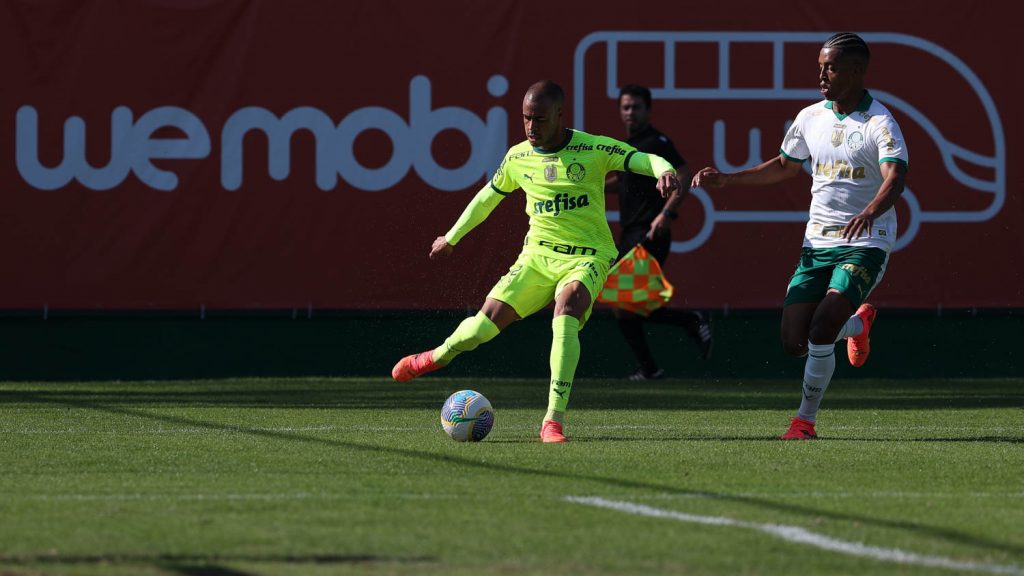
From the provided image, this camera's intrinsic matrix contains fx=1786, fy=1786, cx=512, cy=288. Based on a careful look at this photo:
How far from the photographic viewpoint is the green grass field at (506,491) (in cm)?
522

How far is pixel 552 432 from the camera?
30.2 feet

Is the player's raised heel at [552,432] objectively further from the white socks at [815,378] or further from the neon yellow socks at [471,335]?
the white socks at [815,378]

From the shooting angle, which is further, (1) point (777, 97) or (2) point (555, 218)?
(1) point (777, 97)

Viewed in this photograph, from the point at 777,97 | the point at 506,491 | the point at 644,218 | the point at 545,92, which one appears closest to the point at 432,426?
the point at 545,92

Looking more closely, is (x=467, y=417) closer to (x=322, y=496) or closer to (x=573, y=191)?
(x=573, y=191)

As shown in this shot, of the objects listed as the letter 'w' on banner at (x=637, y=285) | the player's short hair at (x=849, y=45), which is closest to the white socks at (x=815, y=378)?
the player's short hair at (x=849, y=45)

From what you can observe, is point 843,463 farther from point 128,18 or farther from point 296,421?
point 128,18

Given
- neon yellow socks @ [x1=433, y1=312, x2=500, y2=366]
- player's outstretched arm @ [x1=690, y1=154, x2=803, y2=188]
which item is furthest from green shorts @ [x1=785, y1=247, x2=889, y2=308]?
neon yellow socks @ [x1=433, y1=312, x2=500, y2=366]

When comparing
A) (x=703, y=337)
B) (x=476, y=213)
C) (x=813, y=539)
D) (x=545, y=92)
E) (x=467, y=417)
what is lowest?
(x=703, y=337)

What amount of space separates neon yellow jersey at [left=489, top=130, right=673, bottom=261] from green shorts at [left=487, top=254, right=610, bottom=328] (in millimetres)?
51

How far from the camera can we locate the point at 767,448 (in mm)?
8797

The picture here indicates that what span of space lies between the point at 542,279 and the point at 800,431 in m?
1.62

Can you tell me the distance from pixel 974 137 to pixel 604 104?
321 centimetres

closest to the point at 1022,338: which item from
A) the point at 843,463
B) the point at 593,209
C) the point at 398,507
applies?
the point at 593,209
